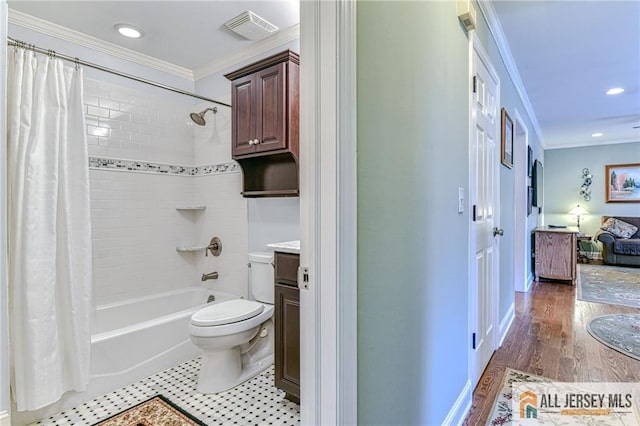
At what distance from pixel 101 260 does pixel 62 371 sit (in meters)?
0.97

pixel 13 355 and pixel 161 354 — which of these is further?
pixel 161 354

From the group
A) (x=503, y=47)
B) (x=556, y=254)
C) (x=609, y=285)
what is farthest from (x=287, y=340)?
(x=609, y=285)

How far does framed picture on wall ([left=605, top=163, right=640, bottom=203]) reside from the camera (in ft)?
20.2

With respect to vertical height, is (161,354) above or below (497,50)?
below

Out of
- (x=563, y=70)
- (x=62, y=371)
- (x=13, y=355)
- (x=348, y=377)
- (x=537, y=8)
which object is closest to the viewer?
(x=348, y=377)

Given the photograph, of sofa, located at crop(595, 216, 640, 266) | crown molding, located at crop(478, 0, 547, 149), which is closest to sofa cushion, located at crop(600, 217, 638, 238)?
sofa, located at crop(595, 216, 640, 266)

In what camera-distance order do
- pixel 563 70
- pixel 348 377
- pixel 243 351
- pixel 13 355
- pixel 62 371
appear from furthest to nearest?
pixel 563 70 < pixel 243 351 < pixel 62 371 < pixel 13 355 < pixel 348 377

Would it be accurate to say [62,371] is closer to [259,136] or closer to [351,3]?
[259,136]

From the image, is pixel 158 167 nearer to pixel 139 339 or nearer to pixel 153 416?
pixel 139 339

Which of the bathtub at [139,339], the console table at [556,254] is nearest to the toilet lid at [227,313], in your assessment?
the bathtub at [139,339]

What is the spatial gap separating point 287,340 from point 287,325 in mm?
80

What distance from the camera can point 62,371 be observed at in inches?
71.0

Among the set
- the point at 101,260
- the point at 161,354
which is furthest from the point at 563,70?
the point at 101,260

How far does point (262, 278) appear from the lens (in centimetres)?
236
